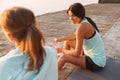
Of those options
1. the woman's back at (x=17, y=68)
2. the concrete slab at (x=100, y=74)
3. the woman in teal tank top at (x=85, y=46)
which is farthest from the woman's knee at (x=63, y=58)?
the woman's back at (x=17, y=68)

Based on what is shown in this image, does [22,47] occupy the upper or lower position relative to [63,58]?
upper

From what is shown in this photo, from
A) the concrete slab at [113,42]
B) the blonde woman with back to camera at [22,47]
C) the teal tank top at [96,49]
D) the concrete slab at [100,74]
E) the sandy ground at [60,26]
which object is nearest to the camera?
the blonde woman with back to camera at [22,47]

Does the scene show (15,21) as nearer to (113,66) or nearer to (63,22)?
(113,66)

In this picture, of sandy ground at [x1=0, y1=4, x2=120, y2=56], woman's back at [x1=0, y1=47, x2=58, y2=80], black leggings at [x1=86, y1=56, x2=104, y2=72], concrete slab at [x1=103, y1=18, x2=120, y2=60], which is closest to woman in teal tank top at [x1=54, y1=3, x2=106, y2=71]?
black leggings at [x1=86, y1=56, x2=104, y2=72]

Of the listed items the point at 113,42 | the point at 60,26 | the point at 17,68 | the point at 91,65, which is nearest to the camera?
the point at 17,68

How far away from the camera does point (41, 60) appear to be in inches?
67.2

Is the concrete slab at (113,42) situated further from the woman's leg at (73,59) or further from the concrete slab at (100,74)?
the woman's leg at (73,59)

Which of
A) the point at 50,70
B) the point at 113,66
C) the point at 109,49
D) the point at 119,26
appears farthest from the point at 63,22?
the point at 50,70

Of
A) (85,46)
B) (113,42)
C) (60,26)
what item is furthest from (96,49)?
(60,26)

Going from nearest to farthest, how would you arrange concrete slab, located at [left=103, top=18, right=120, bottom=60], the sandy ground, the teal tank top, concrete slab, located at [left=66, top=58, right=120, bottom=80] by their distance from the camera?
concrete slab, located at [left=66, top=58, right=120, bottom=80] → the teal tank top → concrete slab, located at [left=103, top=18, right=120, bottom=60] → the sandy ground

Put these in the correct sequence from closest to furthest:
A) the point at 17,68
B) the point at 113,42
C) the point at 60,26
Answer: the point at 17,68 → the point at 113,42 → the point at 60,26

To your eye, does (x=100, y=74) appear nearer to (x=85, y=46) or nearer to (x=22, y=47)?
(x=85, y=46)

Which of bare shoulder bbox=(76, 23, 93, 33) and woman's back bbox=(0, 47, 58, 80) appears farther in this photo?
bare shoulder bbox=(76, 23, 93, 33)

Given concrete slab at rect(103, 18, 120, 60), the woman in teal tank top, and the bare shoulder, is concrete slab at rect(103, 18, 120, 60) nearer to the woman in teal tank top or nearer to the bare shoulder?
the woman in teal tank top
